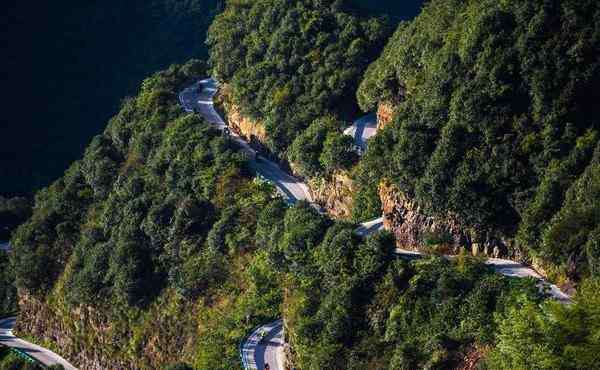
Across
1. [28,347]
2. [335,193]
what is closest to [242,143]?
[335,193]

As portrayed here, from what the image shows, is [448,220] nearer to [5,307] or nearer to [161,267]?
[161,267]

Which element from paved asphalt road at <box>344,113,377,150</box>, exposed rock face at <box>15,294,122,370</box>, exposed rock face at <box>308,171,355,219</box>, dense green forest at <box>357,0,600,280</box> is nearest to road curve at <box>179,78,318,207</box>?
exposed rock face at <box>308,171,355,219</box>

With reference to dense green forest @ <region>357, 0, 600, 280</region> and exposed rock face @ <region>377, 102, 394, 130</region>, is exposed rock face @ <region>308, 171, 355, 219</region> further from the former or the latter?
dense green forest @ <region>357, 0, 600, 280</region>

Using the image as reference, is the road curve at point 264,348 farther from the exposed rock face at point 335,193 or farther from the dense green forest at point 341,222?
the exposed rock face at point 335,193

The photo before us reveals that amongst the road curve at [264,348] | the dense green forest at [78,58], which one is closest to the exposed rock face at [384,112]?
the road curve at [264,348]

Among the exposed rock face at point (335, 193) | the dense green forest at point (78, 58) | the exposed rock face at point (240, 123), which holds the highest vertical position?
the dense green forest at point (78, 58)
